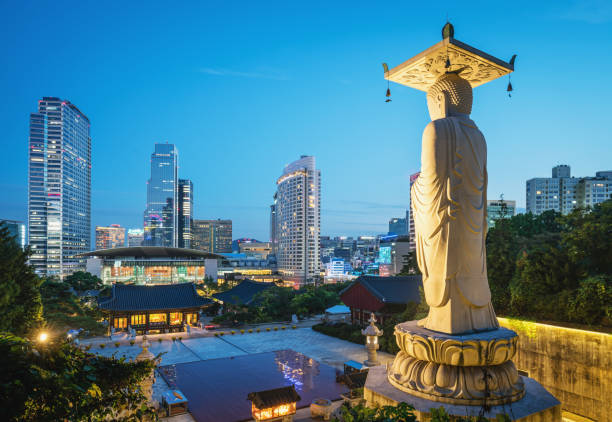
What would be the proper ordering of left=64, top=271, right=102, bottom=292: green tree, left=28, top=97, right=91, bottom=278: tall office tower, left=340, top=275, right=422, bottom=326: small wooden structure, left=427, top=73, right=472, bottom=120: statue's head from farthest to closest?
left=28, top=97, right=91, bottom=278: tall office tower, left=64, top=271, right=102, bottom=292: green tree, left=340, top=275, right=422, bottom=326: small wooden structure, left=427, top=73, right=472, bottom=120: statue's head

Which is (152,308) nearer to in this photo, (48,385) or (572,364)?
(572,364)

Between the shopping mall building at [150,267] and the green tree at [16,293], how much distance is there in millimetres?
34670

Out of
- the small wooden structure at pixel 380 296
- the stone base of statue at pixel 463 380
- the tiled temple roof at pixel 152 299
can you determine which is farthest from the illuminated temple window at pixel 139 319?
the stone base of statue at pixel 463 380

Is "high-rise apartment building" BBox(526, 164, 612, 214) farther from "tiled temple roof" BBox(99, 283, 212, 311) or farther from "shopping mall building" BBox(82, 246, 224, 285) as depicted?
"tiled temple roof" BBox(99, 283, 212, 311)

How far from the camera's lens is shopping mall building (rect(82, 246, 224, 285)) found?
2024 inches

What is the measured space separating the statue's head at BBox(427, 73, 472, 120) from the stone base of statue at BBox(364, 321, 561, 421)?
4.97m

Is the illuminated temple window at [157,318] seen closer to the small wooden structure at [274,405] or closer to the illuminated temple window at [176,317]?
the illuminated temple window at [176,317]

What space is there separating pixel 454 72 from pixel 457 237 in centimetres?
385

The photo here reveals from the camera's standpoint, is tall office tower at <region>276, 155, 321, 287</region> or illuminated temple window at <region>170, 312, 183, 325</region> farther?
tall office tower at <region>276, 155, 321, 287</region>

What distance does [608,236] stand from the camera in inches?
484

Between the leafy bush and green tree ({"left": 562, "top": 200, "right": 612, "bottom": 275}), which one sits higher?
green tree ({"left": 562, "top": 200, "right": 612, "bottom": 275})

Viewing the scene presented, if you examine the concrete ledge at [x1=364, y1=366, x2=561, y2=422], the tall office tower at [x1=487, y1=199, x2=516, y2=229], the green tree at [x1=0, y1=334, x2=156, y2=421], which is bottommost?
the concrete ledge at [x1=364, y1=366, x2=561, y2=422]

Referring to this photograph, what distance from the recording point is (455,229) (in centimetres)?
812

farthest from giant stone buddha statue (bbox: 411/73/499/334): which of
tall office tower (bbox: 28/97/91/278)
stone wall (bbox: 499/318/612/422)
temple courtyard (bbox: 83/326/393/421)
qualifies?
tall office tower (bbox: 28/97/91/278)
